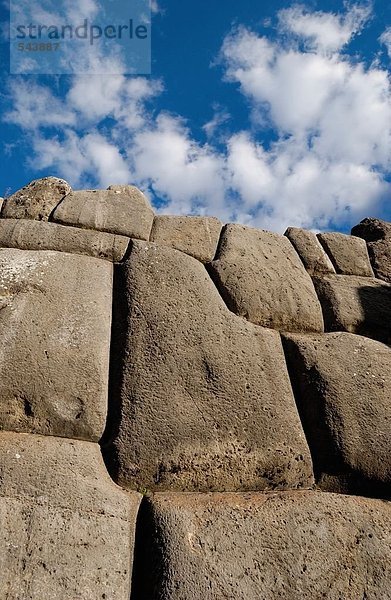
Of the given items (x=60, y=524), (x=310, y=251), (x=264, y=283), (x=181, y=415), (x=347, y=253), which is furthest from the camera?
(x=347, y=253)

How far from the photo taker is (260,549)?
2166 mm

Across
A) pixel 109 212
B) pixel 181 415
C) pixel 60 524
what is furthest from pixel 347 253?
pixel 60 524

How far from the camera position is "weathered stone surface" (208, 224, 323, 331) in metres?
3.29

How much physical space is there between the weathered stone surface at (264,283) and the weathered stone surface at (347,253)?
0.41 metres

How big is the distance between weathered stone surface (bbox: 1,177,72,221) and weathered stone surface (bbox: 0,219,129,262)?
0.20 metres

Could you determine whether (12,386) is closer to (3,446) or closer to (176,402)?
(3,446)

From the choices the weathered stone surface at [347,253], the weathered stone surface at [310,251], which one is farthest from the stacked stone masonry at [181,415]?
the weathered stone surface at [347,253]

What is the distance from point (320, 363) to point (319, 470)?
61 centimetres

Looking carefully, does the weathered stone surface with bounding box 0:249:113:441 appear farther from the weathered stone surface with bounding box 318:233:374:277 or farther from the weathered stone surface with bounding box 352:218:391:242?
the weathered stone surface with bounding box 352:218:391:242

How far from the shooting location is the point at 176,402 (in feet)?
8.58

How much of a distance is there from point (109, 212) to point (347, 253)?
191 centimetres

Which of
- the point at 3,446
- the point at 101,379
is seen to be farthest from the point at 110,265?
the point at 3,446

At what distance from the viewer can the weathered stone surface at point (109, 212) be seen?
3650mm

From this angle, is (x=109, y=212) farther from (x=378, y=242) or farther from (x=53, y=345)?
(x=378, y=242)
